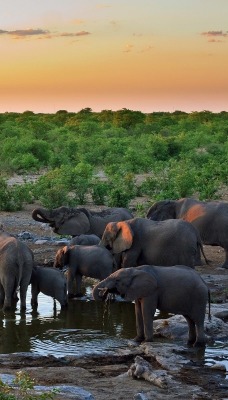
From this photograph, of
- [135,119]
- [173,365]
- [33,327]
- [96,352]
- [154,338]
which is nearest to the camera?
[173,365]

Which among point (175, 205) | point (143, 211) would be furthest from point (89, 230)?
point (143, 211)

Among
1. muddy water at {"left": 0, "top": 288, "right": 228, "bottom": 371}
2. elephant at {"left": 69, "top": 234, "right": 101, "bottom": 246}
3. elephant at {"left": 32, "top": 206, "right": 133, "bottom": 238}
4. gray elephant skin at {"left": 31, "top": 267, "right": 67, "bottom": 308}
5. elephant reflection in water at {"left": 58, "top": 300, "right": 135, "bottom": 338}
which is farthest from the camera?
elephant at {"left": 32, "top": 206, "right": 133, "bottom": 238}

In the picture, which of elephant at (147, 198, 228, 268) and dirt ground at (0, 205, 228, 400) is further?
elephant at (147, 198, 228, 268)

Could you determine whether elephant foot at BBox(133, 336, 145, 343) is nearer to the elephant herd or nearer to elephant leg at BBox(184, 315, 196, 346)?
the elephant herd

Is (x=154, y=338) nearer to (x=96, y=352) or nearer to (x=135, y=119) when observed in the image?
(x=96, y=352)

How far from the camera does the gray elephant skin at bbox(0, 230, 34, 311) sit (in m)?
11.6

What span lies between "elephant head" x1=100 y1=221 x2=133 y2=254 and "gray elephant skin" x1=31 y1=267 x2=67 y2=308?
110 centimetres

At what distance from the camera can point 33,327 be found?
35.4 ft

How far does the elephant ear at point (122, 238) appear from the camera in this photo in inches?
488

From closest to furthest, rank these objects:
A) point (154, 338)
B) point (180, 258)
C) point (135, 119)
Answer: point (154, 338)
point (180, 258)
point (135, 119)

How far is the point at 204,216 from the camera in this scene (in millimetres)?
15016

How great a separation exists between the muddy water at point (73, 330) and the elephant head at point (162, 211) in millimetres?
2789

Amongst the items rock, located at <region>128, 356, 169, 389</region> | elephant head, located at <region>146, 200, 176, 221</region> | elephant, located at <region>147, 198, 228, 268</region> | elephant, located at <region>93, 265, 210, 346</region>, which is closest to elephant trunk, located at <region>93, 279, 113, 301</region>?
elephant, located at <region>93, 265, 210, 346</region>

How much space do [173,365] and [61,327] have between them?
250cm
